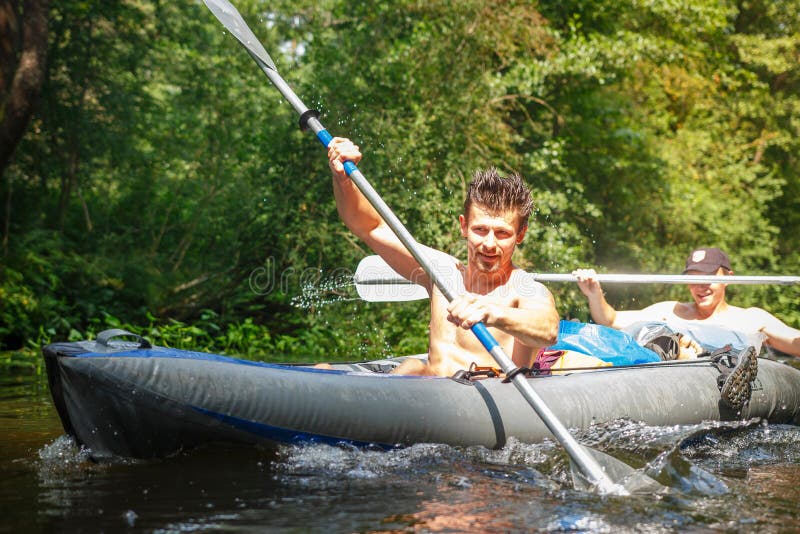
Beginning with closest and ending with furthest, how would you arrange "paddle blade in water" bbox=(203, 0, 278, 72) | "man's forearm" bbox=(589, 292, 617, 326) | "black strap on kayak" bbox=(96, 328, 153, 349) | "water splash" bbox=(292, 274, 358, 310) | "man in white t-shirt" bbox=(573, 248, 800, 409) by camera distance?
1. "black strap on kayak" bbox=(96, 328, 153, 349)
2. "paddle blade in water" bbox=(203, 0, 278, 72)
3. "man in white t-shirt" bbox=(573, 248, 800, 409)
4. "man's forearm" bbox=(589, 292, 617, 326)
5. "water splash" bbox=(292, 274, 358, 310)

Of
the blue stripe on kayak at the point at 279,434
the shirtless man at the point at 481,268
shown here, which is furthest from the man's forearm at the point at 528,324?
the blue stripe on kayak at the point at 279,434

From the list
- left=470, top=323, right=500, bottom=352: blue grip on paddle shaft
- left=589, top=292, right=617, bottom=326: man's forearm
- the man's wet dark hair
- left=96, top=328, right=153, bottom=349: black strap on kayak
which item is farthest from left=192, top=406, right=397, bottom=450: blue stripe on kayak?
left=589, top=292, right=617, bottom=326: man's forearm

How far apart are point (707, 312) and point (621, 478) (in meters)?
2.79

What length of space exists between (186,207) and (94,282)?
1550mm

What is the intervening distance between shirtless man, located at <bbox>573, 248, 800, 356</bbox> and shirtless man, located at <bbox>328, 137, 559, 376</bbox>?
169 centimetres

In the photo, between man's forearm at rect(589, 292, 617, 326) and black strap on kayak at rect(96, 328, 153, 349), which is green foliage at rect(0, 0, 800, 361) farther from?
black strap on kayak at rect(96, 328, 153, 349)

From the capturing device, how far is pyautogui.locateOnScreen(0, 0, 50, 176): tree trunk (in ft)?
24.7

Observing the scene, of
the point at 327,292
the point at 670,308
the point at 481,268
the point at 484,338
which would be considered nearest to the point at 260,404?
the point at 484,338

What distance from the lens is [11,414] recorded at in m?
4.48

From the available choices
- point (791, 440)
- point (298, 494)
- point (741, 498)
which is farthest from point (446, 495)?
point (791, 440)

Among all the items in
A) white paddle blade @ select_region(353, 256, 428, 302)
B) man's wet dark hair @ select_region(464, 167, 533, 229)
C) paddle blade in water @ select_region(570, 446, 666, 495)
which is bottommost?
paddle blade in water @ select_region(570, 446, 666, 495)

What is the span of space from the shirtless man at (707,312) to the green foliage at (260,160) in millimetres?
2262

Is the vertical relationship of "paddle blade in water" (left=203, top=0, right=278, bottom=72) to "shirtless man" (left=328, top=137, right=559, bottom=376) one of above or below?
above

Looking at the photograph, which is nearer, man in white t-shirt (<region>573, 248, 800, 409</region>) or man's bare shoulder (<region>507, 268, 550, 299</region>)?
man's bare shoulder (<region>507, 268, 550, 299</region>)
